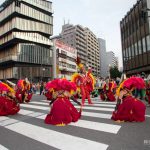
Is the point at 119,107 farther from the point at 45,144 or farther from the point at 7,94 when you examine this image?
the point at 7,94

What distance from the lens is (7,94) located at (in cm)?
941

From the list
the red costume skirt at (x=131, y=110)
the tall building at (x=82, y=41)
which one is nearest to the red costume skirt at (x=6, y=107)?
the red costume skirt at (x=131, y=110)

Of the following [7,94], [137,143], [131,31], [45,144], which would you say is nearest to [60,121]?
[45,144]

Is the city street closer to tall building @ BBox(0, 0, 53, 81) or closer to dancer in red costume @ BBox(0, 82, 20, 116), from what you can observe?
dancer in red costume @ BBox(0, 82, 20, 116)

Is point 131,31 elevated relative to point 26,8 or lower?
lower

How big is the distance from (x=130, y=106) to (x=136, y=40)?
100 ft

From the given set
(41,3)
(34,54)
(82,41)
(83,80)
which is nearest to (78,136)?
(83,80)

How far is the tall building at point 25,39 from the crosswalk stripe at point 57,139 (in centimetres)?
4599

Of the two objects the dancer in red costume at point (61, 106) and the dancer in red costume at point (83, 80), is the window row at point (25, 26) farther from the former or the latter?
the dancer in red costume at point (61, 106)

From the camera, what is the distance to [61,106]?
6.93 metres

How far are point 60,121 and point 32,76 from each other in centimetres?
4741

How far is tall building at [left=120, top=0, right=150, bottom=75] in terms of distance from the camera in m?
31.9

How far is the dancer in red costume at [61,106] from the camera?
687cm

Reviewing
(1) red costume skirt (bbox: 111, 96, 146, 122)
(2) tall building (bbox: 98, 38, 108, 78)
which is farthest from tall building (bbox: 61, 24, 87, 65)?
(1) red costume skirt (bbox: 111, 96, 146, 122)
